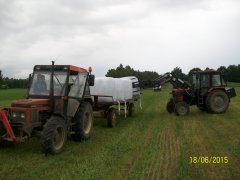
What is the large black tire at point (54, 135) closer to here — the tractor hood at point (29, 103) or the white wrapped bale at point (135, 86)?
the tractor hood at point (29, 103)

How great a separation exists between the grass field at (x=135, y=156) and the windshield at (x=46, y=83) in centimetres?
149

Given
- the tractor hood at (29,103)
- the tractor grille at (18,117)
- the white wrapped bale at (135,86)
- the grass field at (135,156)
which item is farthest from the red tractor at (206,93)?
the tractor grille at (18,117)

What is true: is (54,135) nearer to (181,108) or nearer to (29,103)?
(29,103)

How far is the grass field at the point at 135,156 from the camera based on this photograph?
6555 mm

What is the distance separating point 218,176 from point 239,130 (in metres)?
5.63

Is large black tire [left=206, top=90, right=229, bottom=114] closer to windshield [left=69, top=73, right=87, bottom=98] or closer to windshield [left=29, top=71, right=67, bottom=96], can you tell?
windshield [left=69, top=73, right=87, bottom=98]

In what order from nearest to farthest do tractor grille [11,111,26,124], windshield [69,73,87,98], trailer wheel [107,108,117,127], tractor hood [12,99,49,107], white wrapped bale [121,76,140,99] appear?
tractor grille [11,111,26,124] → tractor hood [12,99,49,107] → windshield [69,73,87,98] → trailer wheel [107,108,117,127] → white wrapped bale [121,76,140,99]

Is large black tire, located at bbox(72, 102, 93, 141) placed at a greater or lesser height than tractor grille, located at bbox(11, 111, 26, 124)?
lesser

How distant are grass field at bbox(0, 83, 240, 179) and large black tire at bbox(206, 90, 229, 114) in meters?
4.27

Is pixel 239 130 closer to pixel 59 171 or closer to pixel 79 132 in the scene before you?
pixel 79 132

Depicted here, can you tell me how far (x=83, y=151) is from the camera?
855 cm

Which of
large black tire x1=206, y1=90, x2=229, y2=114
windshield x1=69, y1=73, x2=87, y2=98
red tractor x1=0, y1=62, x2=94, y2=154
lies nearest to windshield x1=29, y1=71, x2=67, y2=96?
red tractor x1=0, y1=62, x2=94, y2=154

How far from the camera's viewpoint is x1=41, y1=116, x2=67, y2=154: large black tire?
7.76 metres

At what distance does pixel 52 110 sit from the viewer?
348 inches
